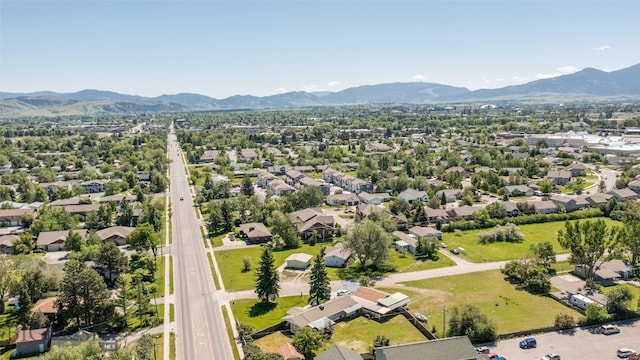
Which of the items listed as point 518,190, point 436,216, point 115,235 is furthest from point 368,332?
point 518,190

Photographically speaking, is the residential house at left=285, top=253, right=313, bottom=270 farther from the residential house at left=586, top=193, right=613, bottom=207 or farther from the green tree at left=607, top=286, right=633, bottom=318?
the residential house at left=586, top=193, right=613, bottom=207

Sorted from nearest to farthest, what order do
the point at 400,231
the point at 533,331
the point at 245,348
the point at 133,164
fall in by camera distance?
the point at 245,348 < the point at 533,331 < the point at 400,231 < the point at 133,164

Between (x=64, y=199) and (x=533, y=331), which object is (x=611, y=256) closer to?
(x=533, y=331)

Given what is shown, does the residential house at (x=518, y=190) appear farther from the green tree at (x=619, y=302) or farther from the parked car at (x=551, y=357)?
the parked car at (x=551, y=357)

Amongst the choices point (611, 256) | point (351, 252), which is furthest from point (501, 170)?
point (351, 252)

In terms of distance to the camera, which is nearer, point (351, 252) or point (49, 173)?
point (351, 252)
